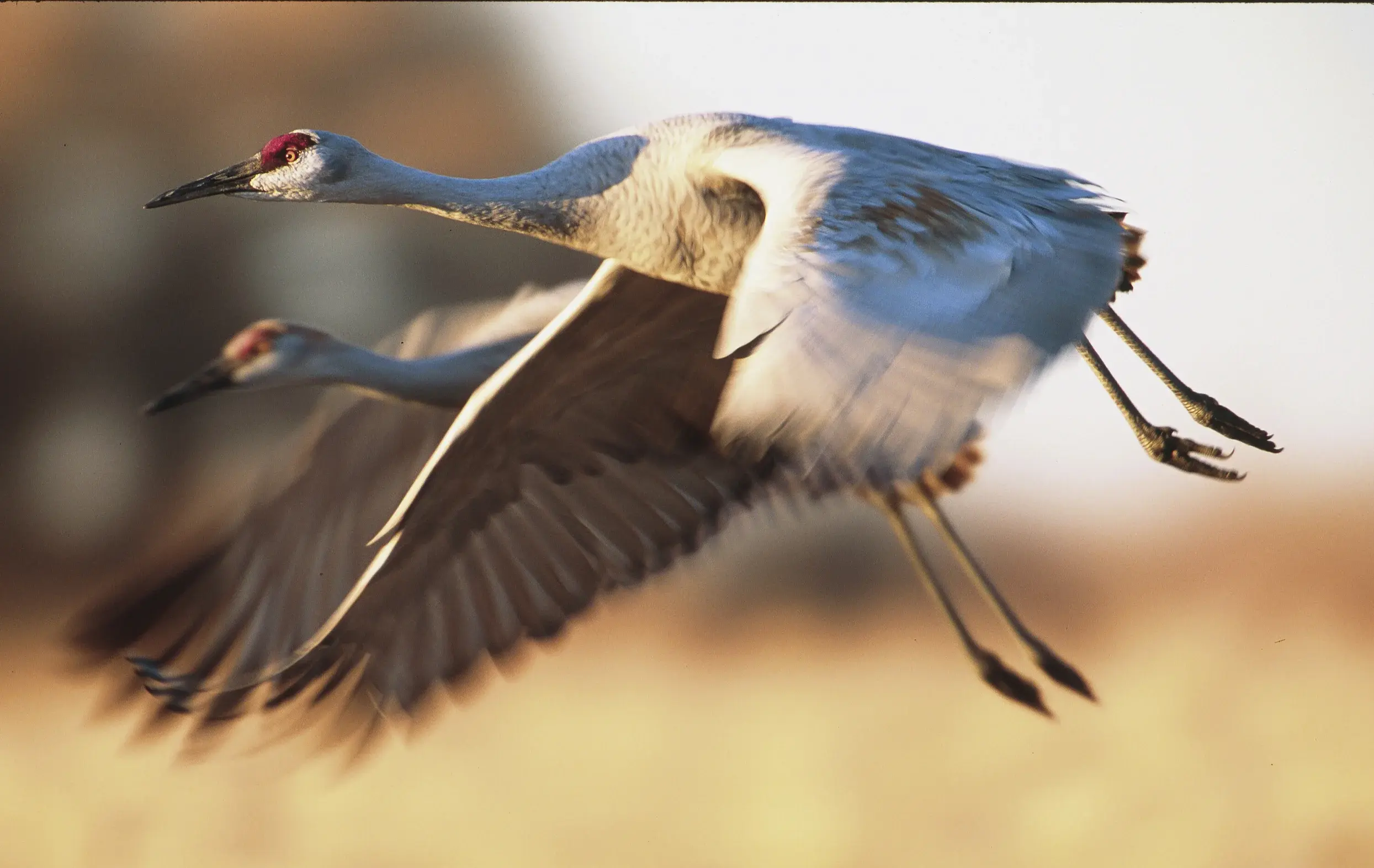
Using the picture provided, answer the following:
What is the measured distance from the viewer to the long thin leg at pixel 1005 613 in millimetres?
4293

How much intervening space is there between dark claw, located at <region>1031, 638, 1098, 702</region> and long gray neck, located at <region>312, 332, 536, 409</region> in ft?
5.25

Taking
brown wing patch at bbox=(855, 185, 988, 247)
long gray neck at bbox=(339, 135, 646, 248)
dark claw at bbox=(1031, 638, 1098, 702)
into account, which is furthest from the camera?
dark claw at bbox=(1031, 638, 1098, 702)

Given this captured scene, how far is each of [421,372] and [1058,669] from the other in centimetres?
184

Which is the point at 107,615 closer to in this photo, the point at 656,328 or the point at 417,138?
the point at 656,328

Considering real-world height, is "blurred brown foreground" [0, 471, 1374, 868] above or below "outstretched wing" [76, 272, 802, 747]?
below

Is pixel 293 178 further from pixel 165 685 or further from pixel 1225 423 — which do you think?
pixel 1225 423

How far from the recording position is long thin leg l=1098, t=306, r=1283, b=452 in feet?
12.9

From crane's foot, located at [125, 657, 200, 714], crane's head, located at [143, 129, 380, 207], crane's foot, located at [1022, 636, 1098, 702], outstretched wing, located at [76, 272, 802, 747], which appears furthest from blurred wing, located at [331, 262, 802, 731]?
crane's foot, located at [1022, 636, 1098, 702]

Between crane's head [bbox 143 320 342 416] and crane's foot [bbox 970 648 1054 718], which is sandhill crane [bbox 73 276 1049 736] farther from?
crane's head [bbox 143 320 342 416]

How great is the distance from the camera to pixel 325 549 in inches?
166

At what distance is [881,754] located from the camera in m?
7.36

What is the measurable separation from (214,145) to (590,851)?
472cm

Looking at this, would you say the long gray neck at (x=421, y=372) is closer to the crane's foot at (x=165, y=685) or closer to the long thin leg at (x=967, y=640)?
the crane's foot at (x=165, y=685)

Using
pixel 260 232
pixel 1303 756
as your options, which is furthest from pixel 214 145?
pixel 1303 756
